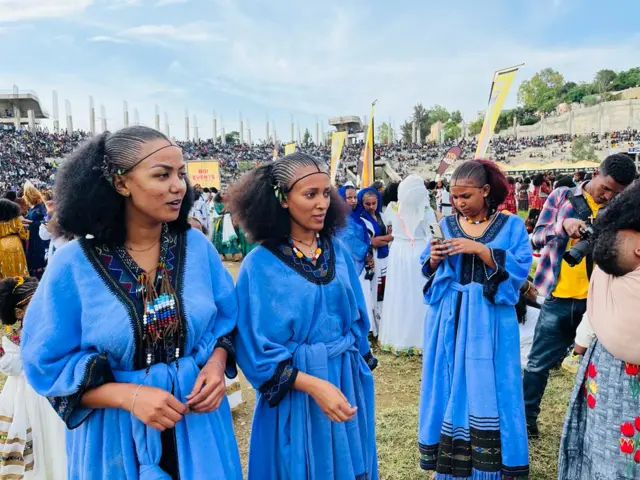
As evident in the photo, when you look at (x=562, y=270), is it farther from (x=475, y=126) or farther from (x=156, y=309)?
(x=475, y=126)

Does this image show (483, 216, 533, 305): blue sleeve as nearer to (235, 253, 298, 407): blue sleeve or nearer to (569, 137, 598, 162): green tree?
(235, 253, 298, 407): blue sleeve

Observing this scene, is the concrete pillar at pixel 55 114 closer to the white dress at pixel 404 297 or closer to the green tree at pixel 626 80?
the white dress at pixel 404 297

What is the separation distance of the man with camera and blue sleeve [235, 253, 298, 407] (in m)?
2.09

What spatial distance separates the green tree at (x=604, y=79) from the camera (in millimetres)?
76188

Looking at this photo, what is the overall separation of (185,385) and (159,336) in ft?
0.61

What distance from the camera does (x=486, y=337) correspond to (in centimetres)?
267

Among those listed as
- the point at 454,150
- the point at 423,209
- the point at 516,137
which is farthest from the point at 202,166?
the point at 516,137

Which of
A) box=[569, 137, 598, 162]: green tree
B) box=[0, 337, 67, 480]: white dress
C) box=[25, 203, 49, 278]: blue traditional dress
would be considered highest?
box=[569, 137, 598, 162]: green tree

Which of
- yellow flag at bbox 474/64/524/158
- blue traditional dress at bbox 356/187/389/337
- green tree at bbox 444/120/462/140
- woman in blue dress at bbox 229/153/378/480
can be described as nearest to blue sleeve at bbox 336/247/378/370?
woman in blue dress at bbox 229/153/378/480

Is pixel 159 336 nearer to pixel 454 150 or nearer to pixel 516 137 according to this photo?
pixel 454 150

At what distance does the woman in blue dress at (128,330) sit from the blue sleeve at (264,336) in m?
0.20

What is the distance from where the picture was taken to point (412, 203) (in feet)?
18.3

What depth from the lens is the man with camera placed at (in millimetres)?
3004

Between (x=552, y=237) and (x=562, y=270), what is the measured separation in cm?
25
